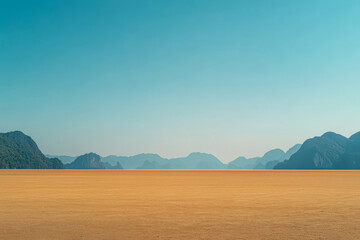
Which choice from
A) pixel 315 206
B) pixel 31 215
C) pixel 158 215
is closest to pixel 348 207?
pixel 315 206

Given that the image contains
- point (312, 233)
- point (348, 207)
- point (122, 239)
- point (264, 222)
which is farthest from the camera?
point (348, 207)

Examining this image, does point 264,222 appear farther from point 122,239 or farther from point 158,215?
point 122,239

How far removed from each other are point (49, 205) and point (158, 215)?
6807 mm

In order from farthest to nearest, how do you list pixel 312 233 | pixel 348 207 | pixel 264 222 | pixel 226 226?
pixel 348 207
pixel 264 222
pixel 226 226
pixel 312 233

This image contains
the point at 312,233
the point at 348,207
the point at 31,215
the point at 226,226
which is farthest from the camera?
the point at 348,207

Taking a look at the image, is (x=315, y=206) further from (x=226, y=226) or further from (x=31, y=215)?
(x=31, y=215)

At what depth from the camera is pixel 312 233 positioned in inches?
399

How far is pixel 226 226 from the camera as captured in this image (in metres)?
11.2

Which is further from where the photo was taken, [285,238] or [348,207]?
[348,207]

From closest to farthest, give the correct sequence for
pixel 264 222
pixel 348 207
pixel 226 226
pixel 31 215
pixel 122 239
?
1. pixel 122 239
2. pixel 226 226
3. pixel 264 222
4. pixel 31 215
5. pixel 348 207

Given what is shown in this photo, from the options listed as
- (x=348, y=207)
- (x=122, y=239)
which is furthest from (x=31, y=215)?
(x=348, y=207)

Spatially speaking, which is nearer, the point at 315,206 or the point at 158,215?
the point at 158,215

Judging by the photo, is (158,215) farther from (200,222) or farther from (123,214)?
(200,222)

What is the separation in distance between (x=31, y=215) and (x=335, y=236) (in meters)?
11.8
